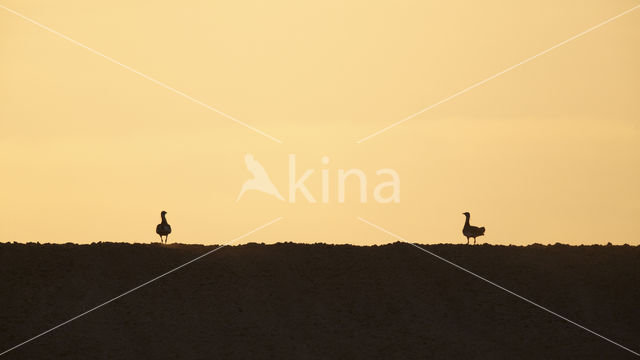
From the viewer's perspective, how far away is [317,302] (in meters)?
42.0

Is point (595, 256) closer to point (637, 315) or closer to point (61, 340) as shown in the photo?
point (637, 315)

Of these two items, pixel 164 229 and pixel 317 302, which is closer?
pixel 317 302

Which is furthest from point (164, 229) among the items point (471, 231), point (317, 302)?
point (471, 231)

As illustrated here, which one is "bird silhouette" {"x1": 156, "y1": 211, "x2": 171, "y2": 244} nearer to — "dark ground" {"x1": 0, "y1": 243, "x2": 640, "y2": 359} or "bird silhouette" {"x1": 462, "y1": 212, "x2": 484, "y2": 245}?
"dark ground" {"x1": 0, "y1": 243, "x2": 640, "y2": 359}

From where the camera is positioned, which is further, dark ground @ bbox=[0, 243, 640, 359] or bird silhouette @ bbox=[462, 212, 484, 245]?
bird silhouette @ bbox=[462, 212, 484, 245]

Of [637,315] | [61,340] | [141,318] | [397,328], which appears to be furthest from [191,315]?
[637,315]

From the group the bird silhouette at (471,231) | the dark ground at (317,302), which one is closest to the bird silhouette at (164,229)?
the dark ground at (317,302)

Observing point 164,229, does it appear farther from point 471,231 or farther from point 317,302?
point 471,231

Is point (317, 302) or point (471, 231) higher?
point (471, 231)

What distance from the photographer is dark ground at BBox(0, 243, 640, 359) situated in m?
39.0

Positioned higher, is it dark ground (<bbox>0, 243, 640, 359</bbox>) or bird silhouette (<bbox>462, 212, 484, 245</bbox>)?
bird silhouette (<bbox>462, 212, 484, 245</bbox>)

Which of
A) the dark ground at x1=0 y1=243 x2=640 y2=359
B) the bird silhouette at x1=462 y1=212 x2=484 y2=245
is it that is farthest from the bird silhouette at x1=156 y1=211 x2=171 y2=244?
the bird silhouette at x1=462 y1=212 x2=484 y2=245

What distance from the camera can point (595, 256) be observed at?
153ft

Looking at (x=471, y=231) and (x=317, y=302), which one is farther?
(x=471, y=231)
